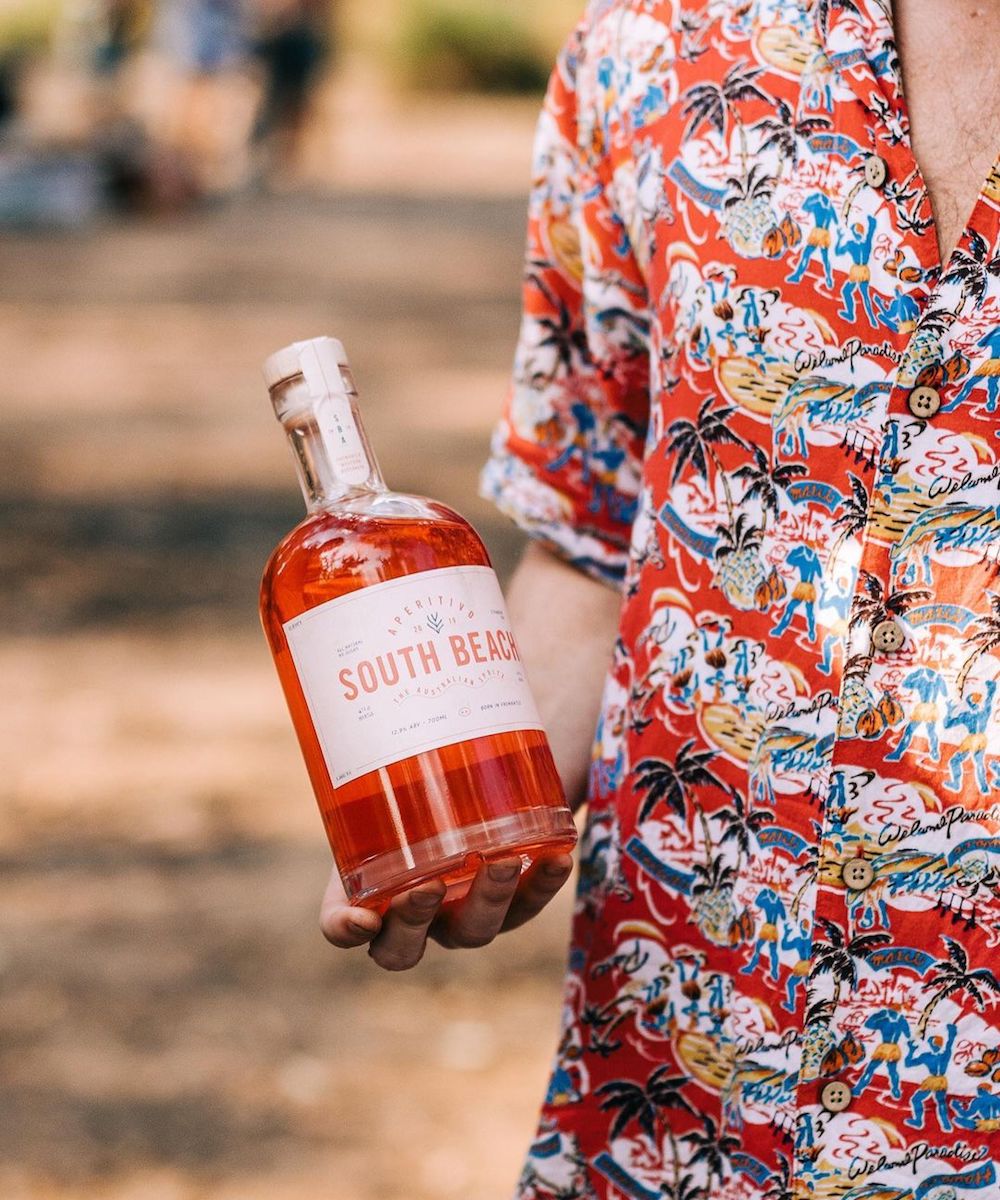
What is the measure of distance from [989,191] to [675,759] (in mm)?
526

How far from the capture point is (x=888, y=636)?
1.22 metres

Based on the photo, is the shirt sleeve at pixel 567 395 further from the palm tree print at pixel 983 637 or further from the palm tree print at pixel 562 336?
the palm tree print at pixel 983 637

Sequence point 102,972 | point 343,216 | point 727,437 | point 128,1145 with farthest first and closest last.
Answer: point 343,216
point 102,972
point 128,1145
point 727,437

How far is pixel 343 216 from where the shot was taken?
13469 millimetres

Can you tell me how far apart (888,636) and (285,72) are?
49.0ft

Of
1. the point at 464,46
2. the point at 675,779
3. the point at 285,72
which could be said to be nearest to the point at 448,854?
the point at 675,779

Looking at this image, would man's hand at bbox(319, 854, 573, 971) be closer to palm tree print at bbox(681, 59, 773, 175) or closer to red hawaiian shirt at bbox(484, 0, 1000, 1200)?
red hawaiian shirt at bbox(484, 0, 1000, 1200)

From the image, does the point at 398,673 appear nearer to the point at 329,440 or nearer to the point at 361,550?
the point at 361,550

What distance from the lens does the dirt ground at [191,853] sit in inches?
139

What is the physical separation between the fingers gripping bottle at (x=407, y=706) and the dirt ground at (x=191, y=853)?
7.89 feet

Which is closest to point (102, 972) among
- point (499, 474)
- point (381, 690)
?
point (499, 474)

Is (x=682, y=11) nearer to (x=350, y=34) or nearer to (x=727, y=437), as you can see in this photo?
(x=727, y=437)

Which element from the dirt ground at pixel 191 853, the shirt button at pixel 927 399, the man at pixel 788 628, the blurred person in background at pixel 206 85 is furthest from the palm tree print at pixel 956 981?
the blurred person in background at pixel 206 85

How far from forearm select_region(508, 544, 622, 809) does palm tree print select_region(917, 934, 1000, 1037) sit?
40 cm
